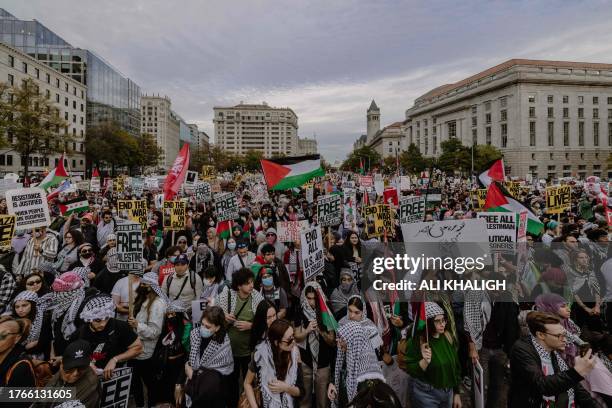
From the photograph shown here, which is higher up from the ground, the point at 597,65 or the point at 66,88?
the point at 597,65

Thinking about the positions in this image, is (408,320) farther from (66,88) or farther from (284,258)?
(66,88)

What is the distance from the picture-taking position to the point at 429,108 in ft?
292

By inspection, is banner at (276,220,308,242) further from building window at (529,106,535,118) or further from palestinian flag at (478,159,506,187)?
building window at (529,106,535,118)

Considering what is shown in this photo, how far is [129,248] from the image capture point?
4910 mm

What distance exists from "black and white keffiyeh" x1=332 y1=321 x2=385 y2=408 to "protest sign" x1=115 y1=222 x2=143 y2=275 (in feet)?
9.46

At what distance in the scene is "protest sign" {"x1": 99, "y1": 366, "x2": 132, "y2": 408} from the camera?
3.34 m

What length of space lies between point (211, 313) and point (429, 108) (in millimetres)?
94532

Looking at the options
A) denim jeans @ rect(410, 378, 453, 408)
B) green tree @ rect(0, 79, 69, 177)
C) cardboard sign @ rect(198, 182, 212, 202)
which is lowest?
denim jeans @ rect(410, 378, 453, 408)

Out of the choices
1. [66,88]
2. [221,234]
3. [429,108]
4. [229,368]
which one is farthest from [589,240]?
[429,108]

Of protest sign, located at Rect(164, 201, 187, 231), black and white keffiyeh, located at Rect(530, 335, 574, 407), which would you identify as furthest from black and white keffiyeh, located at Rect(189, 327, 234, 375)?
protest sign, located at Rect(164, 201, 187, 231)

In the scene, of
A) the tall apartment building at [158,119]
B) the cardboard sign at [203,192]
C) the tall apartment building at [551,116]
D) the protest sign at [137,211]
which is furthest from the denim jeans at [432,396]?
the tall apartment building at [158,119]

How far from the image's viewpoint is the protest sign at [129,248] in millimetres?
4785

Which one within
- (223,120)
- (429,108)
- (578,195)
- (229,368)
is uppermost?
(223,120)

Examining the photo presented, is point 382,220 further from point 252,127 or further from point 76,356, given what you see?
point 252,127
